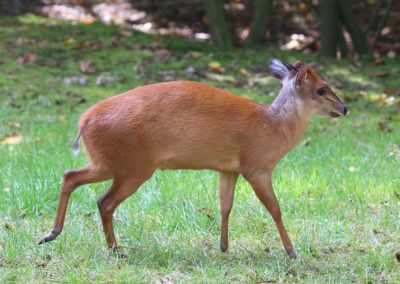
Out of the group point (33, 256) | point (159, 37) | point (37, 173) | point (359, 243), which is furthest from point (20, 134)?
point (159, 37)

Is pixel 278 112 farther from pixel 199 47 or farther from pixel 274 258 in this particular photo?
pixel 199 47

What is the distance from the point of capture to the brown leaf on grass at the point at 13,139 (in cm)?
648

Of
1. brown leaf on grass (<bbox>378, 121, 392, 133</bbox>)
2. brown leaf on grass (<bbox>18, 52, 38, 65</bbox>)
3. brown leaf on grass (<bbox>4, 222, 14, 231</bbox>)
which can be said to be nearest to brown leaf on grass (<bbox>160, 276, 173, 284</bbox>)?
brown leaf on grass (<bbox>4, 222, 14, 231</bbox>)

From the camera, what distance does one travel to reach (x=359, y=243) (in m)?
4.05

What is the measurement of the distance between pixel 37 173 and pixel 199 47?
553 centimetres

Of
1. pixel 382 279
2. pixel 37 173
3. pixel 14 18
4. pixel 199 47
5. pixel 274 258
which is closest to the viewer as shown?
pixel 382 279

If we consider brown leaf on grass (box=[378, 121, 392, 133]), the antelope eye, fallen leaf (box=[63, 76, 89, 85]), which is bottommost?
fallen leaf (box=[63, 76, 89, 85])

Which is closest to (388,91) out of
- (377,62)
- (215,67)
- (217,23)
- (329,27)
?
(377,62)

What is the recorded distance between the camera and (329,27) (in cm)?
995

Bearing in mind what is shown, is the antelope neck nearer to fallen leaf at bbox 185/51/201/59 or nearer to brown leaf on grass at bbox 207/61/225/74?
brown leaf on grass at bbox 207/61/225/74

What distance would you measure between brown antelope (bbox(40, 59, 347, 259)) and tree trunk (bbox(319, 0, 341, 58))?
6.09 metres

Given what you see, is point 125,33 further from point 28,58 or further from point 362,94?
point 362,94

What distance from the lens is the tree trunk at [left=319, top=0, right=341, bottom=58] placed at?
9.88 m

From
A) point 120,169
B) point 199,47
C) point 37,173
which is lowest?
point 199,47
